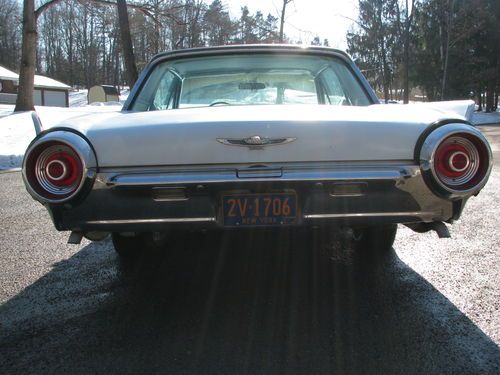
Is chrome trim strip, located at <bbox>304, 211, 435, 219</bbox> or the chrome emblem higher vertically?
the chrome emblem

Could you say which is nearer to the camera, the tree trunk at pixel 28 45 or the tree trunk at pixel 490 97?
the tree trunk at pixel 28 45

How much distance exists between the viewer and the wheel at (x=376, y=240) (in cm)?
355

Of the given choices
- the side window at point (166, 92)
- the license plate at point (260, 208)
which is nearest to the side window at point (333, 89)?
the side window at point (166, 92)

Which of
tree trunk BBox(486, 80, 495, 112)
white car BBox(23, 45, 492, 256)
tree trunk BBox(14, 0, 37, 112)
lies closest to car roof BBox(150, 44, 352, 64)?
white car BBox(23, 45, 492, 256)

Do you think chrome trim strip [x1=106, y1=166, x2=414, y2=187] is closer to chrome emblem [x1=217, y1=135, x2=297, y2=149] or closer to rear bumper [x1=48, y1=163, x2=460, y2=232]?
rear bumper [x1=48, y1=163, x2=460, y2=232]

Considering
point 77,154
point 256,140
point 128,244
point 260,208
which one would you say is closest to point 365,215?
point 260,208

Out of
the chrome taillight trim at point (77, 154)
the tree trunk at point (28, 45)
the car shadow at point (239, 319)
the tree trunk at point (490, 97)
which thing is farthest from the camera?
the tree trunk at point (490, 97)

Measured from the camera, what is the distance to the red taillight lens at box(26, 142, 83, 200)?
237cm

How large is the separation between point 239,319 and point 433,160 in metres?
1.31

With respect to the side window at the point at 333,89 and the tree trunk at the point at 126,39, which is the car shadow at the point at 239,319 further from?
the tree trunk at the point at 126,39

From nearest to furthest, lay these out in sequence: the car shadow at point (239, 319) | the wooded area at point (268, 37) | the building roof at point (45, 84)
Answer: the car shadow at point (239, 319) < the wooded area at point (268, 37) < the building roof at point (45, 84)

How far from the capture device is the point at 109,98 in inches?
1735

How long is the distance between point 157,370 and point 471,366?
1.38 metres

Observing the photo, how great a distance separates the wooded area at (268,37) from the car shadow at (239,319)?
12.5 m
